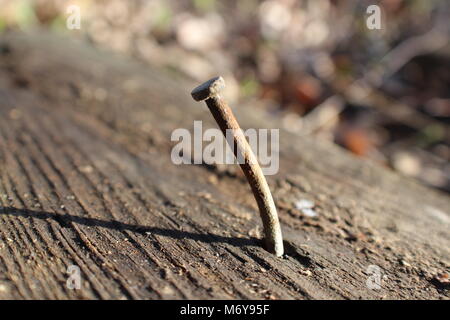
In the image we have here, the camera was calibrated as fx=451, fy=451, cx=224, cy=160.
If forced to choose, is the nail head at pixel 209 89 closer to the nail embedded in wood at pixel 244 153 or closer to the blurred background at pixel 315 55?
the nail embedded in wood at pixel 244 153

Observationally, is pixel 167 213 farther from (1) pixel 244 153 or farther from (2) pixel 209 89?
(2) pixel 209 89

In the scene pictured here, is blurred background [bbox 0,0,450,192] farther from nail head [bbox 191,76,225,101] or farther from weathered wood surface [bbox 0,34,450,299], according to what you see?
nail head [bbox 191,76,225,101]

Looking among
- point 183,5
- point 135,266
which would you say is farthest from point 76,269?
point 183,5

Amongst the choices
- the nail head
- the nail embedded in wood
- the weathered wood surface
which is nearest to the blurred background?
the weathered wood surface

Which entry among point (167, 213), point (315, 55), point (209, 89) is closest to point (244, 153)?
point (209, 89)

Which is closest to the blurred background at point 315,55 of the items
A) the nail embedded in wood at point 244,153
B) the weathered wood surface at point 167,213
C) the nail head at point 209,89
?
the weathered wood surface at point 167,213

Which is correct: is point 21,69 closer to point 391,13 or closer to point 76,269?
point 76,269
